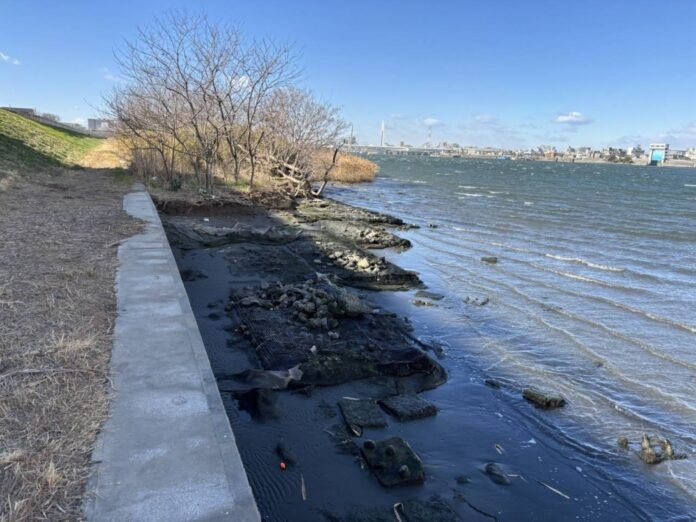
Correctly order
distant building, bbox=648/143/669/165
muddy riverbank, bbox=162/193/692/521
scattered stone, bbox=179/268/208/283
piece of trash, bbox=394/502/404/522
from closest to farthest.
Answer: piece of trash, bbox=394/502/404/522, muddy riverbank, bbox=162/193/692/521, scattered stone, bbox=179/268/208/283, distant building, bbox=648/143/669/165

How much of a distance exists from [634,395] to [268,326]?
4752 millimetres

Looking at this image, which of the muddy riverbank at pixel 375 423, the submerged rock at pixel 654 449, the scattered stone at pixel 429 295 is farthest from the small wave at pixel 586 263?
the submerged rock at pixel 654 449

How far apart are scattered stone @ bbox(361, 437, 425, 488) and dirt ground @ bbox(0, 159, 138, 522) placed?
84.7 inches

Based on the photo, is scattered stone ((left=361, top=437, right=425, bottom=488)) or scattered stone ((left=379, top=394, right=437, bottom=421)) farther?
scattered stone ((left=379, top=394, right=437, bottom=421))

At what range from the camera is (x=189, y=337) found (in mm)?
4652

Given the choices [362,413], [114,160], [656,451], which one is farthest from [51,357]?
[114,160]

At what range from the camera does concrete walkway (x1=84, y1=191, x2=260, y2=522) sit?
2.53 m

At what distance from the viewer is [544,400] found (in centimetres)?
591

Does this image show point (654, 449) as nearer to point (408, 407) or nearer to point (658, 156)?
point (408, 407)

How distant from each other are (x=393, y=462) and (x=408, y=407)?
3.64ft

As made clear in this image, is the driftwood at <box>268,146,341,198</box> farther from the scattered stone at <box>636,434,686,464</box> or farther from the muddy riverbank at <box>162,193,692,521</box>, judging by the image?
the scattered stone at <box>636,434,686,464</box>

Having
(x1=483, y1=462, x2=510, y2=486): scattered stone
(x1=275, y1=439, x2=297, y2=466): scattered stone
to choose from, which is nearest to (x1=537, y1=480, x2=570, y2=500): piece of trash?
(x1=483, y1=462, x2=510, y2=486): scattered stone

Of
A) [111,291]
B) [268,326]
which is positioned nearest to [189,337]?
[111,291]

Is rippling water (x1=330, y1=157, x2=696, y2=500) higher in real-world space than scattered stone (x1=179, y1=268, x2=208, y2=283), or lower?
lower
